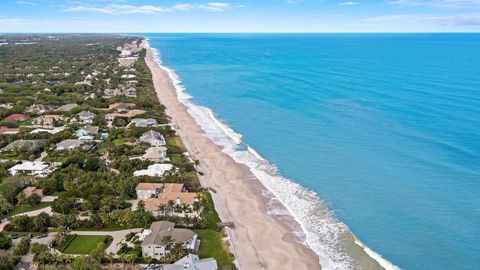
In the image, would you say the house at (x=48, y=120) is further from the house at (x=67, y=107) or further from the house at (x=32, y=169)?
the house at (x=32, y=169)

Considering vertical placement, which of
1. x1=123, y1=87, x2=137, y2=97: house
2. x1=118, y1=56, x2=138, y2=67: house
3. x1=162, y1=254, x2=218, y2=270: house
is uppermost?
x1=118, y1=56, x2=138, y2=67: house

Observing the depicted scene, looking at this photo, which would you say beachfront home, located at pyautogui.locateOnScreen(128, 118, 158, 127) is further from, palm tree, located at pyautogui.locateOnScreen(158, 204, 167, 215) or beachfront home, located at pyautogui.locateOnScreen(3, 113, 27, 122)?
palm tree, located at pyautogui.locateOnScreen(158, 204, 167, 215)

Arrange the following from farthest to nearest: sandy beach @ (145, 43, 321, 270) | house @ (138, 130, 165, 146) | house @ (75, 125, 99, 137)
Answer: house @ (75, 125, 99, 137)
house @ (138, 130, 165, 146)
sandy beach @ (145, 43, 321, 270)

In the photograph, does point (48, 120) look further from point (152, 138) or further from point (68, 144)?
point (152, 138)

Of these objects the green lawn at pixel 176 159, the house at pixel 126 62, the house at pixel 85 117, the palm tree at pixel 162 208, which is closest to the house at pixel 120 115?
the house at pixel 85 117

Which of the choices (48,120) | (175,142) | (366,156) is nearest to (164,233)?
(175,142)

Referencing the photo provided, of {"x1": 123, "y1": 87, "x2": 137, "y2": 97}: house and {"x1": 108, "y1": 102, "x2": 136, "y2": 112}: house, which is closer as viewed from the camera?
{"x1": 108, "y1": 102, "x2": 136, "y2": 112}: house

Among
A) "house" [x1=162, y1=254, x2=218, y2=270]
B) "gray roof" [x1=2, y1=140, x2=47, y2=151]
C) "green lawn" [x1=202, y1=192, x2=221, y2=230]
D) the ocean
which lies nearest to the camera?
"house" [x1=162, y1=254, x2=218, y2=270]

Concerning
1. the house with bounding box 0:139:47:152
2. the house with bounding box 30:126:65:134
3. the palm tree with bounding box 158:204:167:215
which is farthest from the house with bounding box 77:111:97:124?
the palm tree with bounding box 158:204:167:215

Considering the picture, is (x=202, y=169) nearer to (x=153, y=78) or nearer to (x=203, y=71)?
(x=153, y=78)
